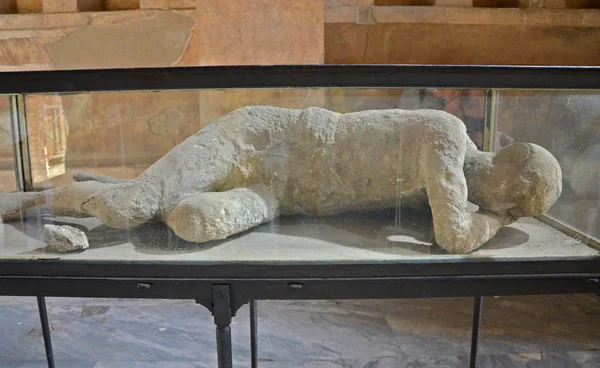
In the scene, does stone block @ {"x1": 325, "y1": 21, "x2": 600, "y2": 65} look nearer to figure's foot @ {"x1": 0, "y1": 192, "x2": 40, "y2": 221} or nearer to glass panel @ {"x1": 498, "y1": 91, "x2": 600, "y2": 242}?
glass panel @ {"x1": 498, "y1": 91, "x2": 600, "y2": 242}

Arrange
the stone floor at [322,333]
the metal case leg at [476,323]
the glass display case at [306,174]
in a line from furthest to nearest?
the stone floor at [322,333], the metal case leg at [476,323], the glass display case at [306,174]

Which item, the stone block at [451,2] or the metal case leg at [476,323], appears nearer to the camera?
the metal case leg at [476,323]

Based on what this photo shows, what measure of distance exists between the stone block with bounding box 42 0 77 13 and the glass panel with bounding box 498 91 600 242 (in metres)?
2.45

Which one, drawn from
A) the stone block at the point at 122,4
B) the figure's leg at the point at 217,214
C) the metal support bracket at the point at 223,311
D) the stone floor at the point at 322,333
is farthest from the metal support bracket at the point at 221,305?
the stone block at the point at 122,4

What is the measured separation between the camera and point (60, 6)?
3.04 metres

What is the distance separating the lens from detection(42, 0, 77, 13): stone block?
119 inches

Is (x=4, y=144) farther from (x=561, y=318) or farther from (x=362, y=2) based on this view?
(x=561, y=318)

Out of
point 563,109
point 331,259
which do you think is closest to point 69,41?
point 331,259

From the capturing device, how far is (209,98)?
147 cm

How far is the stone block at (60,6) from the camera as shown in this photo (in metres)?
3.03

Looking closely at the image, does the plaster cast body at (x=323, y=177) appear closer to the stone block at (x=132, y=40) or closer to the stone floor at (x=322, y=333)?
the stone floor at (x=322, y=333)

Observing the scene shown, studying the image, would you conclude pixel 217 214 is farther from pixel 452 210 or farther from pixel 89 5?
pixel 89 5

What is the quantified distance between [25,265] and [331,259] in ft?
2.69

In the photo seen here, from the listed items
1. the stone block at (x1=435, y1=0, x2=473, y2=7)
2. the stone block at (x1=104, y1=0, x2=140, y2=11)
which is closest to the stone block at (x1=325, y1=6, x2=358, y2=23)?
the stone block at (x1=435, y1=0, x2=473, y2=7)
